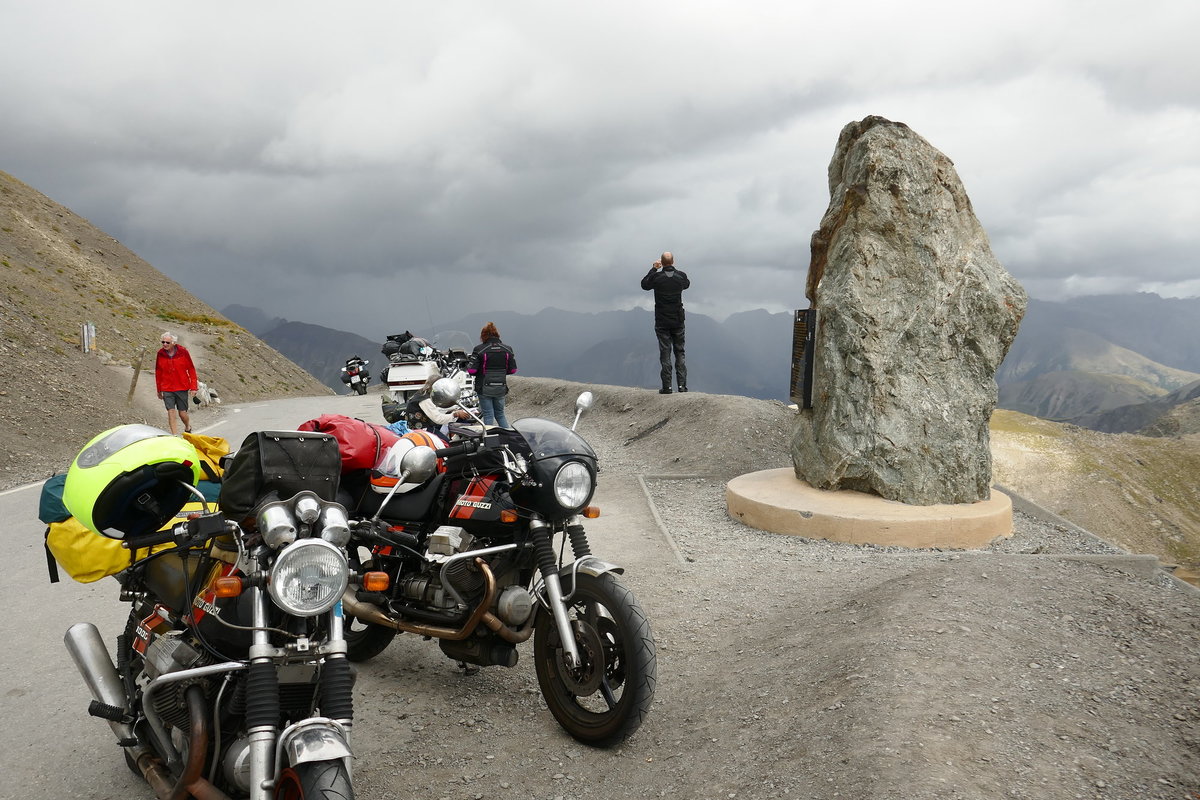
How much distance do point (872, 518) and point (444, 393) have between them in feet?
16.9

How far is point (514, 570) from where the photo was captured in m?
3.99

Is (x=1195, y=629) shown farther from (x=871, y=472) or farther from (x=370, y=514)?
(x=370, y=514)

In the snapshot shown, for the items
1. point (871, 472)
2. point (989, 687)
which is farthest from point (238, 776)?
point (871, 472)

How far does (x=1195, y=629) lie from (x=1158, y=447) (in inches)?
639

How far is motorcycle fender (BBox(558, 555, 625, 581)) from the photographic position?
3.70 meters

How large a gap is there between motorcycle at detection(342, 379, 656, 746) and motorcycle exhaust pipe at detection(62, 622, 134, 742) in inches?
41.5

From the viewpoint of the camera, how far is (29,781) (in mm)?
3635

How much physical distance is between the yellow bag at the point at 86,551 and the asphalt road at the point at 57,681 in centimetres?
102

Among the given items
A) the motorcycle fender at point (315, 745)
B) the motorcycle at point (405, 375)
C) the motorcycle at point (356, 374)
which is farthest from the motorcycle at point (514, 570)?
the motorcycle at point (356, 374)

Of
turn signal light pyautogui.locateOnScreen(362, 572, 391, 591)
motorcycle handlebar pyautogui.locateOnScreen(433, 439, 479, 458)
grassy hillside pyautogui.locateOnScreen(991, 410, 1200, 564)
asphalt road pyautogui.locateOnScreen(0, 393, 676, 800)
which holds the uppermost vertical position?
motorcycle handlebar pyautogui.locateOnScreen(433, 439, 479, 458)

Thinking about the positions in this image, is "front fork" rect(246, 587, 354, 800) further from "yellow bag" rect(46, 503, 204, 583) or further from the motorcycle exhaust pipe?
the motorcycle exhaust pipe

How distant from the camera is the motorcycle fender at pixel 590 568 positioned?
3.70m

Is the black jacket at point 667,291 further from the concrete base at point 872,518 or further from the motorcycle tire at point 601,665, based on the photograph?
the motorcycle tire at point 601,665

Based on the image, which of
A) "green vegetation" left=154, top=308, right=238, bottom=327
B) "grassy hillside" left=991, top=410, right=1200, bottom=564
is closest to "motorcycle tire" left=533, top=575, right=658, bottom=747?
"grassy hillside" left=991, top=410, right=1200, bottom=564
